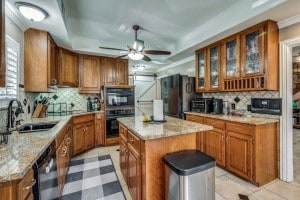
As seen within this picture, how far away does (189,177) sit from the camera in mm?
1306

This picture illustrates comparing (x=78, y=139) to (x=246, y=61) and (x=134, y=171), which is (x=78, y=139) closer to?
(x=134, y=171)

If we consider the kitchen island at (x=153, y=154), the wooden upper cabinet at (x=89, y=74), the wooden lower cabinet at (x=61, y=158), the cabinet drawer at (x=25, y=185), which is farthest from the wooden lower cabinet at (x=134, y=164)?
the wooden upper cabinet at (x=89, y=74)

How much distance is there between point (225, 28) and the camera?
260 centimetres

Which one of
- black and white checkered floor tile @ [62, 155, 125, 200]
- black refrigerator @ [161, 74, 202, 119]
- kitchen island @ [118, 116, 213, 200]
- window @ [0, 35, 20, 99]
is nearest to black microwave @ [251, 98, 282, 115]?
black refrigerator @ [161, 74, 202, 119]

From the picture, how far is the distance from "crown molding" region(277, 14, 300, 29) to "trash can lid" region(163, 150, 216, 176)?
89.0 inches

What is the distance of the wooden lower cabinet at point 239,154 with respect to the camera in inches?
88.8

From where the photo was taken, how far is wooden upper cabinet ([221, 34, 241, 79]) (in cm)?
272

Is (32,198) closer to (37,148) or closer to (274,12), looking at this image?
(37,148)

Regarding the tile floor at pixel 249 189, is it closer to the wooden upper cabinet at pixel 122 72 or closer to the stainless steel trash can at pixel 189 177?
the stainless steel trash can at pixel 189 177

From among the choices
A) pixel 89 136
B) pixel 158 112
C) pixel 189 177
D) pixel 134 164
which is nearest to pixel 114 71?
pixel 89 136

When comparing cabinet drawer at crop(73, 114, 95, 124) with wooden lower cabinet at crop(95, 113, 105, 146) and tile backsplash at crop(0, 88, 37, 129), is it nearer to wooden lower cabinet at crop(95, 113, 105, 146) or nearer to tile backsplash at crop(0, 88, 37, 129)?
wooden lower cabinet at crop(95, 113, 105, 146)

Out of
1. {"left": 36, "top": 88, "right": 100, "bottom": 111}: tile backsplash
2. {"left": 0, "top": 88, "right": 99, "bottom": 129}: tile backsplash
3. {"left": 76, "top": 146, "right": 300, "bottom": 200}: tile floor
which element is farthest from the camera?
{"left": 36, "top": 88, "right": 100, "bottom": 111}: tile backsplash

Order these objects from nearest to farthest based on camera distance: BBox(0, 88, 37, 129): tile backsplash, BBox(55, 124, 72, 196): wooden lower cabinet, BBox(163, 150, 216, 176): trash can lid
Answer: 1. BBox(163, 150, 216, 176): trash can lid
2. BBox(55, 124, 72, 196): wooden lower cabinet
3. BBox(0, 88, 37, 129): tile backsplash

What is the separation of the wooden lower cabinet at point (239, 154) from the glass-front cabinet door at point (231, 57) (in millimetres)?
1060
